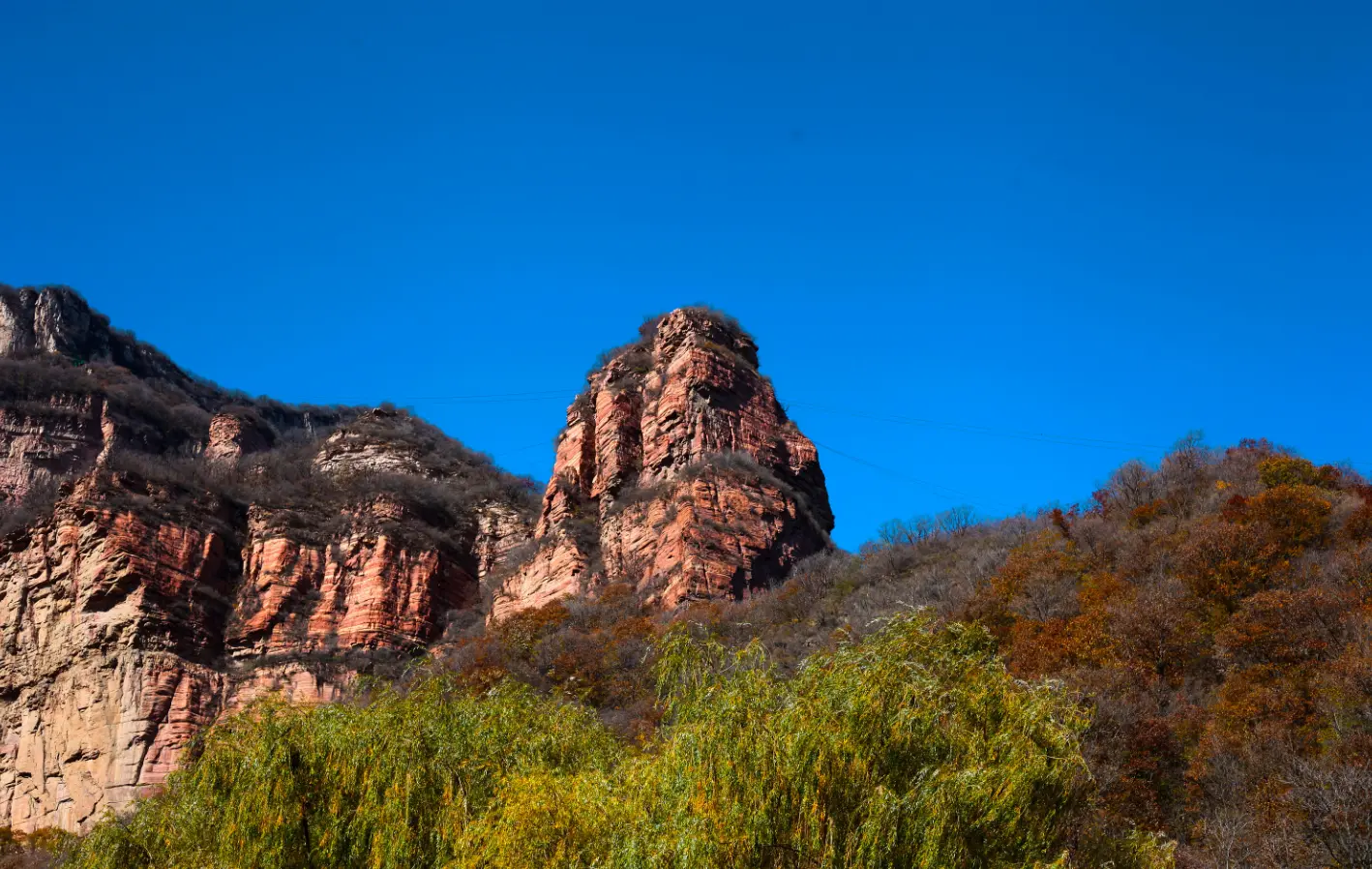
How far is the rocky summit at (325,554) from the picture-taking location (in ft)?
120

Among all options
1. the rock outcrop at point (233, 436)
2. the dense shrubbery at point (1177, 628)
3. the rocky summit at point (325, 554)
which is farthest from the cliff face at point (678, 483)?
the rock outcrop at point (233, 436)

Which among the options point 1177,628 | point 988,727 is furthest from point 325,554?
point 988,727

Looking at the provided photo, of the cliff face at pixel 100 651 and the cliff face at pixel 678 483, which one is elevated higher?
the cliff face at pixel 678 483

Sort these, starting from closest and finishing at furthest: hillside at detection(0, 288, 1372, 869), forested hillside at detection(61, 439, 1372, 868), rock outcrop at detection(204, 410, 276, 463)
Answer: forested hillside at detection(61, 439, 1372, 868) < hillside at detection(0, 288, 1372, 869) < rock outcrop at detection(204, 410, 276, 463)

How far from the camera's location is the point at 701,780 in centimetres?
1166

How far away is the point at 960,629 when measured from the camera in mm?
15680

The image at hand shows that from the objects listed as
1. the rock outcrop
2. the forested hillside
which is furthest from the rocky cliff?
the forested hillside

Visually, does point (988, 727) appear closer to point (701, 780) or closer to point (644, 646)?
point (701, 780)

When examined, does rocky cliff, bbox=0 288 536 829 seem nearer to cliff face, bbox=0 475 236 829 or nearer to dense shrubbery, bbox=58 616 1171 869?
cliff face, bbox=0 475 236 829

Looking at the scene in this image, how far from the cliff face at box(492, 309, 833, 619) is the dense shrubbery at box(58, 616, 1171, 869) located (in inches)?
797

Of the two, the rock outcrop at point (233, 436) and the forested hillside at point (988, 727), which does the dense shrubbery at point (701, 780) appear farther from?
the rock outcrop at point (233, 436)

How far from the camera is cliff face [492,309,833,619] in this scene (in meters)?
37.2

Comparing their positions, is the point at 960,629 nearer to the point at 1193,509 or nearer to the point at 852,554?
the point at 1193,509

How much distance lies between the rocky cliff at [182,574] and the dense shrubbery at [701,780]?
22.0 meters
